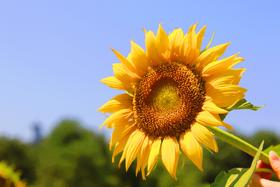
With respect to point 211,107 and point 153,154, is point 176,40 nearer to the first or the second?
point 211,107

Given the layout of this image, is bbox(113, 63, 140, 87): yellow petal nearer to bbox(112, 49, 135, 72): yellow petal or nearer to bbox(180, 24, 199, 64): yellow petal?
bbox(112, 49, 135, 72): yellow petal

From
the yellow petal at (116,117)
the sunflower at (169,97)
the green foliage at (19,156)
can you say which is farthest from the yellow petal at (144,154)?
the green foliage at (19,156)

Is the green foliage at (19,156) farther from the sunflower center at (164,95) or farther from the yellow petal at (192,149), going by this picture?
the yellow petal at (192,149)

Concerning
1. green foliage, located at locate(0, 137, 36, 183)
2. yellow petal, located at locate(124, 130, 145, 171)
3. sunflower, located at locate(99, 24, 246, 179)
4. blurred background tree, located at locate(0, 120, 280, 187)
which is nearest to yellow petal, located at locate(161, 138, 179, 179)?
sunflower, located at locate(99, 24, 246, 179)

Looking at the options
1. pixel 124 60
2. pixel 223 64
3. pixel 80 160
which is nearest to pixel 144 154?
pixel 124 60

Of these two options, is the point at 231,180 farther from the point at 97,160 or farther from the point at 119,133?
the point at 97,160
